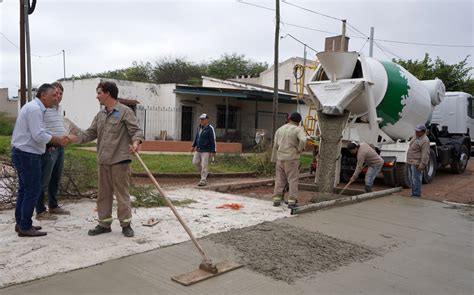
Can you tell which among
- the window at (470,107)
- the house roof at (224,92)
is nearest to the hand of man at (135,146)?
the window at (470,107)

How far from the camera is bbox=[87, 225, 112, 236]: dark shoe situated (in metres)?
5.16

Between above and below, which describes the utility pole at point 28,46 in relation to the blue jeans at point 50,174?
above

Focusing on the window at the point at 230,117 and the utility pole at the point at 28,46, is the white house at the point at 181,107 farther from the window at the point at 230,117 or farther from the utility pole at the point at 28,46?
the utility pole at the point at 28,46

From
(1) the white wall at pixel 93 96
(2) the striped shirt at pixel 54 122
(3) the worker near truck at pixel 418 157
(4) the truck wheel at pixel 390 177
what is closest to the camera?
(2) the striped shirt at pixel 54 122

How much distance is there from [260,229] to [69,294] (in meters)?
2.87

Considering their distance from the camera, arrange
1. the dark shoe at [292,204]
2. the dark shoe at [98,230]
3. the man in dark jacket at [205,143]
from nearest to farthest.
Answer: the dark shoe at [98,230] → the dark shoe at [292,204] → the man in dark jacket at [205,143]

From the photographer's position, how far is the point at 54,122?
18.7 ft

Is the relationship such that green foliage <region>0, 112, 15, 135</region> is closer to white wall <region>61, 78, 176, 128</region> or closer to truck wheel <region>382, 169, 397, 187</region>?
white wall <region>61, 78, 176, 128</region>

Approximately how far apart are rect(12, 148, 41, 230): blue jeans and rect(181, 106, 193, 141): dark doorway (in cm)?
1865

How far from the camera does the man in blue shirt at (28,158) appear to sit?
16.3 ft

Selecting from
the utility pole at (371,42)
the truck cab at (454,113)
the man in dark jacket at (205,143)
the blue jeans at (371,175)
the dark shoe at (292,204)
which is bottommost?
the dark shoe at (292,204)

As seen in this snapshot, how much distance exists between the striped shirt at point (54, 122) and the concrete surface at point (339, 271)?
88.9 inches

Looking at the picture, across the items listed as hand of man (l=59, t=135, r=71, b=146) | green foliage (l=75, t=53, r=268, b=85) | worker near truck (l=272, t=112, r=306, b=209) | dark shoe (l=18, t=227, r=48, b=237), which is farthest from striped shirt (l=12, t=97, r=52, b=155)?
green foliage (l=75, t=53, r=268, b=85)

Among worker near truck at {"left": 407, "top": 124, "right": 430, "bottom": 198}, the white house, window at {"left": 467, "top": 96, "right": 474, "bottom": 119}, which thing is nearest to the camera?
worker near truck at {"left": 407, "top": 124, "right": 430, "bottom": 198}
